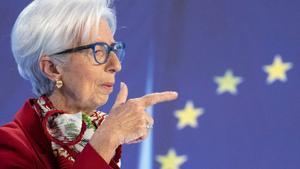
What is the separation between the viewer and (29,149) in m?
1.09

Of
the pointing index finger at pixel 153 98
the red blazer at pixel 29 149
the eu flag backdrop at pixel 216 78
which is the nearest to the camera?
the red blazer at pixel 29 149

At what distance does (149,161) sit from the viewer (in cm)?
194

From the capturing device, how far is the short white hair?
46.0 inches

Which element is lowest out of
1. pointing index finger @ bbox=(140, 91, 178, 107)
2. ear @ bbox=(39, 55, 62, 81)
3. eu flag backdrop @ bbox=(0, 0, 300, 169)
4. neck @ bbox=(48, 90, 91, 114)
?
neck @ bbox=(48, 90, 91, 114)

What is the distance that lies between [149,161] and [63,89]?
0.79 m

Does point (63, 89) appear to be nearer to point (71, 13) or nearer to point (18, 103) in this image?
point (71, 13)

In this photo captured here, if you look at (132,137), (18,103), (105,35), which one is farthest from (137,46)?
(132,137)

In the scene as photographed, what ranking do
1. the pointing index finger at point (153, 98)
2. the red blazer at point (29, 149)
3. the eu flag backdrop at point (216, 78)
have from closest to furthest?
1. the red blazer at point (29, 149)
2. the pointing index finger at point (153, 98)
3. the eu flag backdrop at point (216, 78)

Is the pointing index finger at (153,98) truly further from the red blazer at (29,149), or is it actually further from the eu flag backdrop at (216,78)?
the eu flag backdrop at (216,78)

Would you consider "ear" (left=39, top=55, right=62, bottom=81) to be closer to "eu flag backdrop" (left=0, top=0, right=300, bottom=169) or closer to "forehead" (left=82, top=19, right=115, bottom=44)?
"forehead" (left=82, top=19, right=115, bottom=44)

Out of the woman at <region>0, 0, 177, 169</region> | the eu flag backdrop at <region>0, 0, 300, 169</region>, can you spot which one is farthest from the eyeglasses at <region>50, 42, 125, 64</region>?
the eu flag backdrop at <region>0, 0, 300, 169</region>

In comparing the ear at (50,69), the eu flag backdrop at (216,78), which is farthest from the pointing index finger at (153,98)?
the eu flag backdrop at (216,78)

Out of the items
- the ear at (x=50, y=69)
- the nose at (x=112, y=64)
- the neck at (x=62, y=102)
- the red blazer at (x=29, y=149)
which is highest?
the nose at (x=112, y=64)

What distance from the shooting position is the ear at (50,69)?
47.4 inches
